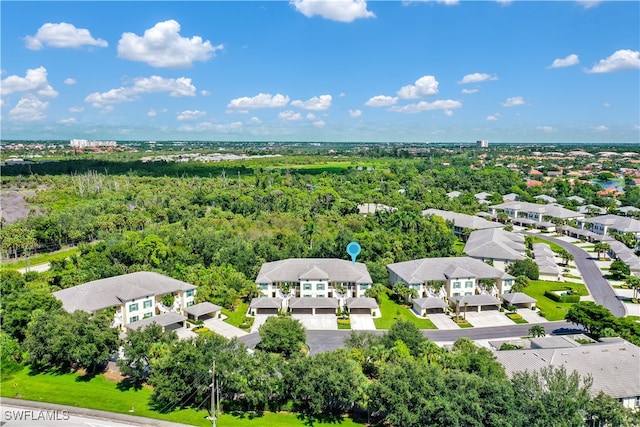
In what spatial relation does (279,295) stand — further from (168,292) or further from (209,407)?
(209,407)

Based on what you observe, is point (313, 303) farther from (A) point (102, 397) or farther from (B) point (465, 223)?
(B) point (465, 223)

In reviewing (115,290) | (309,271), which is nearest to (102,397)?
(115,290)

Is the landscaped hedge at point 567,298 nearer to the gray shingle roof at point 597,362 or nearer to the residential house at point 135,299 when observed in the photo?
the gray shingle roof at point 597,362

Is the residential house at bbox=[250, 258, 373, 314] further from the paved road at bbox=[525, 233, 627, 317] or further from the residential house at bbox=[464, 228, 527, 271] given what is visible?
the paved road at bbox=[525, 233, 627, 317]

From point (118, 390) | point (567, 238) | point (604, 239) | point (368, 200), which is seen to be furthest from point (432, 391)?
point (368, 200)

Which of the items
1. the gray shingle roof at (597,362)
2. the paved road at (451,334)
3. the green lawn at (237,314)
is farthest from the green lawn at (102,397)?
the green lawn at (237,314)
